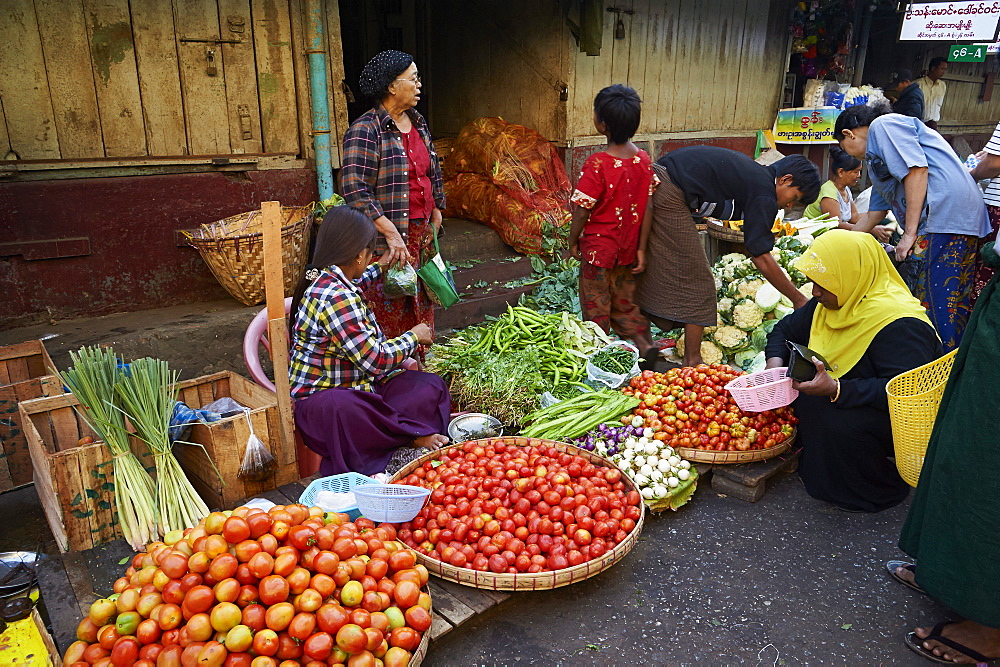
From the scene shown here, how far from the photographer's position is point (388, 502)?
8.43ft

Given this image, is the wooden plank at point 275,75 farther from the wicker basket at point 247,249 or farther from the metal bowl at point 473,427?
the metal bowl at point 473,427

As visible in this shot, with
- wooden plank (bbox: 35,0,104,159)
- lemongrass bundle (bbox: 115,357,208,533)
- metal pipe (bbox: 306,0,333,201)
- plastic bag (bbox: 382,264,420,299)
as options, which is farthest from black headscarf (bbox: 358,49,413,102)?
lemongrass bundle (bbox: 115,357,208,533)

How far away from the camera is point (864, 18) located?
386 inches

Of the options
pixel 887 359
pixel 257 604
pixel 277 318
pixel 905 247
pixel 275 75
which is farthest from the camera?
pixel 275 75

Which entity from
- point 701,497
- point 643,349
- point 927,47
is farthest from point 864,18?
point 701,497

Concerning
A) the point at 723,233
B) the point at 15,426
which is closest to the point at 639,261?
the point at 723,233

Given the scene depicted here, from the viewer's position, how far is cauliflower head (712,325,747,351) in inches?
195

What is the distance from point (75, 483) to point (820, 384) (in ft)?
10.2

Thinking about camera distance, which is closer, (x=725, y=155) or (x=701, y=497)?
(x=701, y=497)

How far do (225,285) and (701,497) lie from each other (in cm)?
336

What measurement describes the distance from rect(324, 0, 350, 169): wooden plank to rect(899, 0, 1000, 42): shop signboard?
6.72 meters

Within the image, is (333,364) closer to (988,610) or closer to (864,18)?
(988,610)

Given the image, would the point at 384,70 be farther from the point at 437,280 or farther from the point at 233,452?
the point at 233,452

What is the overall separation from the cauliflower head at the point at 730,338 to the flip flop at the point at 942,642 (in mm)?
2650
